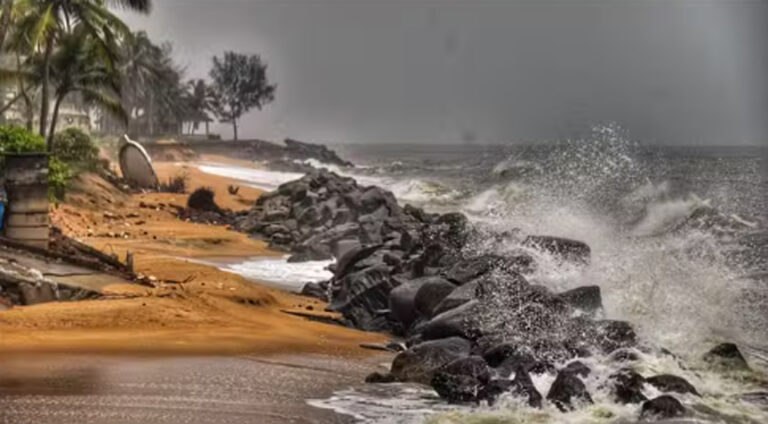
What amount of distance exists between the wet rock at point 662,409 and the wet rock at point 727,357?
2522 millimetres

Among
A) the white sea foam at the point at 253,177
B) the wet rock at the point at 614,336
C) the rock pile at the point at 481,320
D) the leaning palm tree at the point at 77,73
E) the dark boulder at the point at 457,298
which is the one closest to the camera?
the rock pile at the point at 481,320

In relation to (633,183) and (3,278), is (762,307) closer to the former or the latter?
(3,278)

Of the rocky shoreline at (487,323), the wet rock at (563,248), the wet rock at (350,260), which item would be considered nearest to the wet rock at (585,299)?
the rocky shoreline at (487,323)

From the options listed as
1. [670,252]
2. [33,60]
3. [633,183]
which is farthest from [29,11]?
[633,183]

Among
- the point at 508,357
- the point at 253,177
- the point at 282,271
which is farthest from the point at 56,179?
the point at 253,177

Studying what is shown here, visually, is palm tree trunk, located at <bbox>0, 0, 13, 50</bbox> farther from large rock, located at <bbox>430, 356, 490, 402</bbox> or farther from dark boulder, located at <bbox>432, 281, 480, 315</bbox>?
large rock, located at <bbox>430, 356, 490, 402</bbox>

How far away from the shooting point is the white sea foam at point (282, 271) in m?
18.2

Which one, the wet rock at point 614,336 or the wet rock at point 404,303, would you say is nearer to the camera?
the wet rock at point 614,336

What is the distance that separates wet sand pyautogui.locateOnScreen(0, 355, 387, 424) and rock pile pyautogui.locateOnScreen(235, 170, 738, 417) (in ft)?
3.06

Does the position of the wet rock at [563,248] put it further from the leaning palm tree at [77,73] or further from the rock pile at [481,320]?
the leaning palm tree at [77,73]

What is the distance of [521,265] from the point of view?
1487cm

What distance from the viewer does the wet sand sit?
301 inches

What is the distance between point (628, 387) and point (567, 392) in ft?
1.95

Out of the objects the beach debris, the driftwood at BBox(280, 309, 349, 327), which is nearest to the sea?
the driftwood at BBox(280, 309, 349, 327)
